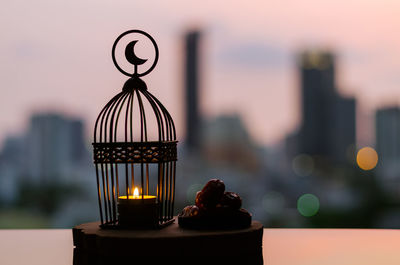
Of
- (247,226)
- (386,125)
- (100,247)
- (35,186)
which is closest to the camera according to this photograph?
(100,247)

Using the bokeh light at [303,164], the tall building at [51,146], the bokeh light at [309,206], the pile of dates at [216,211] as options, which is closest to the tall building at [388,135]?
the bokeh light at [303,164]

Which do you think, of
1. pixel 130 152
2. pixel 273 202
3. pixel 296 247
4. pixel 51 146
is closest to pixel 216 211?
pixel 130 152

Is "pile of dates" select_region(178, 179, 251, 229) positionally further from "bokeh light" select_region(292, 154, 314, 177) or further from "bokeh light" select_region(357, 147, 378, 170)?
"bokeh light" select_region(292, 154, 314, 177)

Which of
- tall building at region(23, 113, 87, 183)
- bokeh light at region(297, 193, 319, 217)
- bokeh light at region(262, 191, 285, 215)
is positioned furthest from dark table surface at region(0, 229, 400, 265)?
bokeh light at region(297, 193, 319, 217)

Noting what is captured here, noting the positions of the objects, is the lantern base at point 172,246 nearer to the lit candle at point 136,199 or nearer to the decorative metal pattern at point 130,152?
the lit candle at point 136,199

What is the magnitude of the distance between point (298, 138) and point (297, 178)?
4.89 feet

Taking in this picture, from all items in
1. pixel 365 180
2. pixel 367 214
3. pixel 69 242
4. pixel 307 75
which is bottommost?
pixel 367 214

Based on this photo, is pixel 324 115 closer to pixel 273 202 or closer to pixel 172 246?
pixel 273 202

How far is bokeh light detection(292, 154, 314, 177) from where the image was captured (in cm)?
1553

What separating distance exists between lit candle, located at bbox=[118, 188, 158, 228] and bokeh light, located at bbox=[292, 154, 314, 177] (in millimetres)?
14166

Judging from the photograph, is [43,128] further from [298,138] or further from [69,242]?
[69,242]

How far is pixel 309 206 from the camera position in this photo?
55.6 feet

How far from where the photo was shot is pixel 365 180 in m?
17.0

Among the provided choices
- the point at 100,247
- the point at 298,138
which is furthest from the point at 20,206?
the point at 100,247
